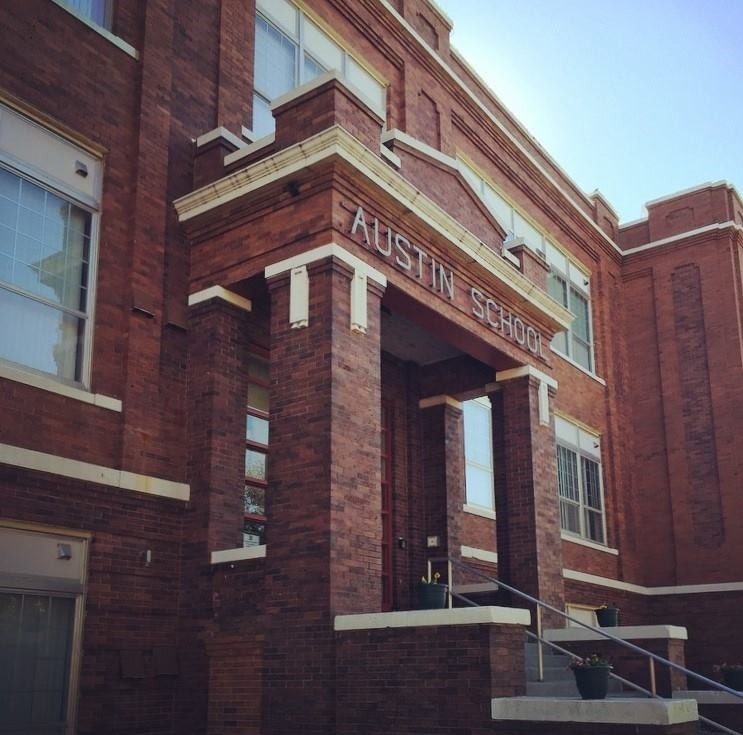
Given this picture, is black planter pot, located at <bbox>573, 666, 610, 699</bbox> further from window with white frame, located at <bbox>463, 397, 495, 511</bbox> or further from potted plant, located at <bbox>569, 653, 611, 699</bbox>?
window with white frame, located at <bbox>463, 397, 495, 511</bbox>

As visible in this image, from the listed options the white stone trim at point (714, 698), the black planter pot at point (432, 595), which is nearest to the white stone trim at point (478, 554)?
the white stone trim at point (714, 698)

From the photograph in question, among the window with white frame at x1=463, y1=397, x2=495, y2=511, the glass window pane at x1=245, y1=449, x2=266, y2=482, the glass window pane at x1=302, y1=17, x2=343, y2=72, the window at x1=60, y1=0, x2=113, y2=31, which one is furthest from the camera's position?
the window with white frame at x1=463, y1=397, x2=495, y2=511

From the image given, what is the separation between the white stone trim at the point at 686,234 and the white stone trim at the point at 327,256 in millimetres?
15461

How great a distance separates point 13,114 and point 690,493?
17.7 m

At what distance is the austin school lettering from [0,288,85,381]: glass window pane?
11.0 ft

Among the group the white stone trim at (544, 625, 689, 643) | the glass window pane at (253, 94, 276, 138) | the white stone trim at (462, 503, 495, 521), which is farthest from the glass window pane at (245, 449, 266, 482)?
the white stone trim at (462, 503, 495, 521)

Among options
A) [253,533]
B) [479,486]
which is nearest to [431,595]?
[253,533]

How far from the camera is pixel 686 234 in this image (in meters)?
24.8

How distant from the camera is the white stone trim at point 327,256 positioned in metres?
10.9

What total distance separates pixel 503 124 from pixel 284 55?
24.9 feet

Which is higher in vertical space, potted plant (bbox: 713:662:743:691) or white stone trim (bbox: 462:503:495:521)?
white stone trim (bbox: 462:503:495:521)

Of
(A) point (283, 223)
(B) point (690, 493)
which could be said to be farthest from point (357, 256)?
(B) point (690, 493)

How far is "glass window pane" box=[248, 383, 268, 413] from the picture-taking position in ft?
42.7

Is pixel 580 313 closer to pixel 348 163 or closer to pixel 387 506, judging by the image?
pixel 387 506
